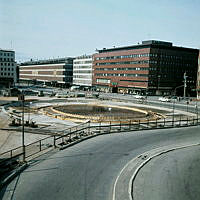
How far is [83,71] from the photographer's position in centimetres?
15588

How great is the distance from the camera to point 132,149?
78.2 ft

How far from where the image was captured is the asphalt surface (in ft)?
47.9

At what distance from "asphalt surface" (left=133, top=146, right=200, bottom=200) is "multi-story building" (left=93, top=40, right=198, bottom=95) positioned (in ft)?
296

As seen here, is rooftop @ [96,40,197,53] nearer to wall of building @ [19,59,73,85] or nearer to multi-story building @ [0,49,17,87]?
wall of building @ [19,59,73,85]

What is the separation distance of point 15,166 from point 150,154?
12.2m

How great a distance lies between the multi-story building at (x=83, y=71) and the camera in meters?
151

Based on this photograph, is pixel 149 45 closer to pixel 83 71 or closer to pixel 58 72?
pixel 83 71

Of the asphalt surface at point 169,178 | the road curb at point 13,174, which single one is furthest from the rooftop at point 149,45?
the road curb at point 13,174

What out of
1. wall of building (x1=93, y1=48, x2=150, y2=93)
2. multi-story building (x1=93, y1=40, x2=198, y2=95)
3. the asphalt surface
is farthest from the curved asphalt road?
wall of building (x1=93, y1=48, x2=150, y2=93)

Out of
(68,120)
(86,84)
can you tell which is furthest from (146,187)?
(86,84)

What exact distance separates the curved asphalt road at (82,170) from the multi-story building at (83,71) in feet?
411

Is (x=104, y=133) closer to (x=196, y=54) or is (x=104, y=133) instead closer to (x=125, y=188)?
(x=125, y=188)

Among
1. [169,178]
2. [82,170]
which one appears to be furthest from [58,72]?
[169,178]

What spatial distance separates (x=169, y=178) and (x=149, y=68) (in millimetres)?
99216
